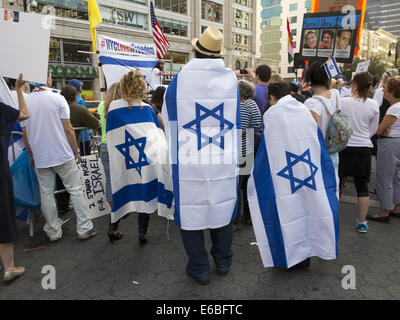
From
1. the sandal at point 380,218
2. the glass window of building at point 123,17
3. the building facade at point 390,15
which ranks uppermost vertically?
the building facade at point 390,15

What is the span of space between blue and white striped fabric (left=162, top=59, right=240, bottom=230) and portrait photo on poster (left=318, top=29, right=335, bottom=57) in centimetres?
418

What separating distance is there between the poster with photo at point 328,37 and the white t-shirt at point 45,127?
4910 mm

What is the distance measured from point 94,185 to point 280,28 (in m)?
72.2

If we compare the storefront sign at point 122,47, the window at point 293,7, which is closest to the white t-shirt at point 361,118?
the storefront sign at point 122,47

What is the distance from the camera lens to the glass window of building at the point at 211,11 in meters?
37.9

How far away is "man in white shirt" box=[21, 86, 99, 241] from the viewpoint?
3381mm

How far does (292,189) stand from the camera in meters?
2.69

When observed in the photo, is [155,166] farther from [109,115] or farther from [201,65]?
[201,65]

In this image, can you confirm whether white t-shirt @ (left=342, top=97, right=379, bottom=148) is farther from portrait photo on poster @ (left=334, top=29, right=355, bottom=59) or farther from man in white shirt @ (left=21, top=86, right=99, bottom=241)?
man in white shirt @ (left=21, top=86, right=99, bottom=241)

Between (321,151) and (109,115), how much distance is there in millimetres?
2194

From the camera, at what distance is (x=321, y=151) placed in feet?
9.00

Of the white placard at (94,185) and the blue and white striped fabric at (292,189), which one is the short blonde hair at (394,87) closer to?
the blue and white striped fabric at (292,189)

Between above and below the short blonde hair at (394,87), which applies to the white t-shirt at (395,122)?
below
